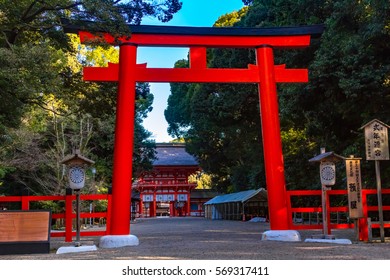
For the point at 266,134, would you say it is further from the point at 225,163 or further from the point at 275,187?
the point at 225,163

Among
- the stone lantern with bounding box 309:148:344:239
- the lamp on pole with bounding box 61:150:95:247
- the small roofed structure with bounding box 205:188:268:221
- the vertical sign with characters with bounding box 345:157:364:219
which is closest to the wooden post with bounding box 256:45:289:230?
the stone lantern with bounding box 309:148:344:239

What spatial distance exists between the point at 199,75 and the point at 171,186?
29510mm

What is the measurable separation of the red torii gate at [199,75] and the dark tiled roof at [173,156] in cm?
2763

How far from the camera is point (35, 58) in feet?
25.2

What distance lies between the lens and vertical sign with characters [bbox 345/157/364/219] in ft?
29.1

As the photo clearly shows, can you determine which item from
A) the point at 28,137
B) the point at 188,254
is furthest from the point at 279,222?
the point at 28,137

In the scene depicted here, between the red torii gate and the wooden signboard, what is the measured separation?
59.6 inches

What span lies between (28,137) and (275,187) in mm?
9519

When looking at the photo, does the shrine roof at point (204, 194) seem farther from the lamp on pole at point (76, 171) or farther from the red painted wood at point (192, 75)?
the lamp on pole at point (76, 171)

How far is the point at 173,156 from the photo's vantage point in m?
40.0

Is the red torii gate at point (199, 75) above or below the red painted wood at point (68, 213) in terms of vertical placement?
above

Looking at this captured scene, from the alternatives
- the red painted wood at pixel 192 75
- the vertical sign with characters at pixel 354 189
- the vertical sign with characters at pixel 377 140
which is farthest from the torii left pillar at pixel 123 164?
the vertical sign with characters at pixel 377 140

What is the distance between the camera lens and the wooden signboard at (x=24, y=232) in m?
7.38

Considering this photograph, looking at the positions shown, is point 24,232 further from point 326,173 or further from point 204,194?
point 204,194
